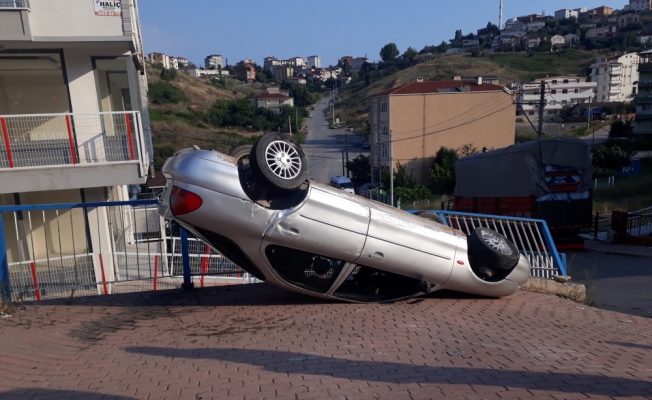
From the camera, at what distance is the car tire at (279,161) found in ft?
15.1

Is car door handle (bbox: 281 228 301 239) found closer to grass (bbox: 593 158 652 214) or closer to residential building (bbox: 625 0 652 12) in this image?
grass (bbox: 593 158 652 214)

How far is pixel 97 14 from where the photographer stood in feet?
30.7

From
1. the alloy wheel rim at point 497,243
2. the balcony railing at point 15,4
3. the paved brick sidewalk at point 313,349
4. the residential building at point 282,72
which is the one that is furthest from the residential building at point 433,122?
the residential building at point 282,72

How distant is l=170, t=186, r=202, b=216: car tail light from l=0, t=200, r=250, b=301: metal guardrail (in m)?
1.44

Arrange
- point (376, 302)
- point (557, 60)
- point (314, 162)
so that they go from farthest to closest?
1. point (557, 60)
2. point (314, 162)
3. point (376, 302)

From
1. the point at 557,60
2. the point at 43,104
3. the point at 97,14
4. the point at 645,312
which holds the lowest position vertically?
the point at 645,312

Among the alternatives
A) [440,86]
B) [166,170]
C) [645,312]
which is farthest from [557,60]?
[166,170]

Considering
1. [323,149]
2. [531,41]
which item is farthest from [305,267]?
[531,41]

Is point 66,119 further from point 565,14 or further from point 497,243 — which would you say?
point 565,14

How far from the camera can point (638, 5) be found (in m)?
176

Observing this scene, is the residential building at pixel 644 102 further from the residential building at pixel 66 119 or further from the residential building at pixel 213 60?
the residential building at pixel 213 60

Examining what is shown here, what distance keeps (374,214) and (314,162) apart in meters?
48.7

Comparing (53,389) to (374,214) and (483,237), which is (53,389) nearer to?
(374,214)

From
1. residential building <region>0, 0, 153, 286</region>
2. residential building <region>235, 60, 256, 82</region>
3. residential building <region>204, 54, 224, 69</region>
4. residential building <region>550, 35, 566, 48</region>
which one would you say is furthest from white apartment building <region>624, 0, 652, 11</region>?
residential building <region>0, 0, 153, 286</region>
